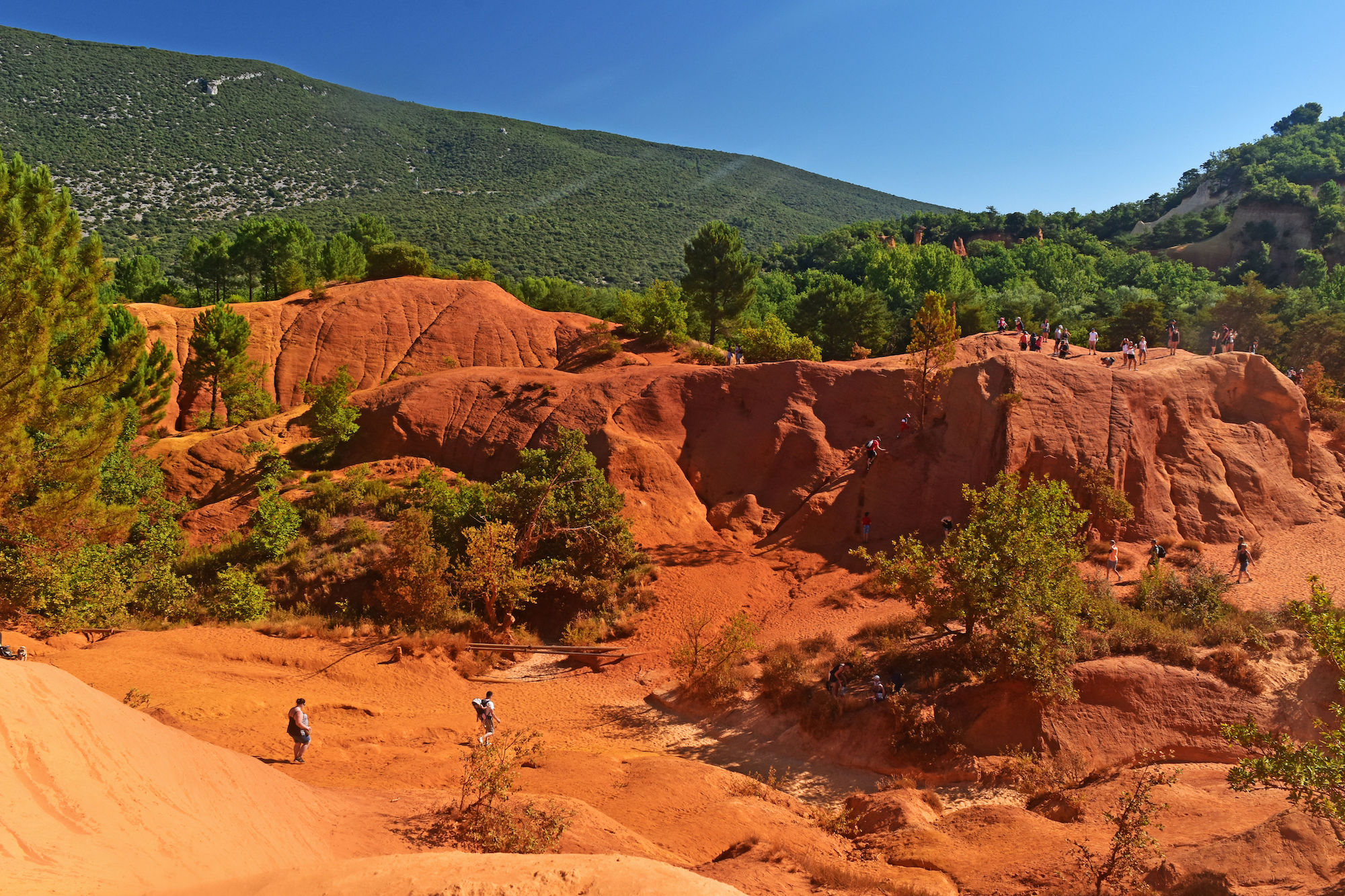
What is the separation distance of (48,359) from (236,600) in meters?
8.20

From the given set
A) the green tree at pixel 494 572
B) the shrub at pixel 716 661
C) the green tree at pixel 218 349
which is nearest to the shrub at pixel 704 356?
the green tree at pixel 494 572

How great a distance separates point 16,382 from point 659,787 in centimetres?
1630

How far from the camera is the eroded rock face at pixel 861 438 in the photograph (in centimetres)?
2594

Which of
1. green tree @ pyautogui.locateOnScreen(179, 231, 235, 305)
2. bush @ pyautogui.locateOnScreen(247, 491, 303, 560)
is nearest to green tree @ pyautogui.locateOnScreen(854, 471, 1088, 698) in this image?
bush @ pyautogui.locateOnScreen(247, 491, 303, 560)

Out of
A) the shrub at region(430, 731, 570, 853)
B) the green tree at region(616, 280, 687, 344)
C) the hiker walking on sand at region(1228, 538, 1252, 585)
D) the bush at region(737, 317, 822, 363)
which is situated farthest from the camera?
the green tree at region(616, 280, 687, 344)

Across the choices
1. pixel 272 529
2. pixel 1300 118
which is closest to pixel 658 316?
pixel 272 529

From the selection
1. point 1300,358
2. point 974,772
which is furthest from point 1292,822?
point 1300,358

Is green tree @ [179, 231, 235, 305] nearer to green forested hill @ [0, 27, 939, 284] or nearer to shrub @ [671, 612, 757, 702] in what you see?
green forested hill @ [0, 27, 939, 284]

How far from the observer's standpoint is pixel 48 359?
1712cm

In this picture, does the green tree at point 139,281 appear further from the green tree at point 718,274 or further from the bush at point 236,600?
the bush at point 236,600

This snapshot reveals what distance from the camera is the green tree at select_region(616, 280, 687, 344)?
41656 millimetres

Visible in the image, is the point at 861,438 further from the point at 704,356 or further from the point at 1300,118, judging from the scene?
the point at 1300,118

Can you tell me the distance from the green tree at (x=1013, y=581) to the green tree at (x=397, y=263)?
148 feet

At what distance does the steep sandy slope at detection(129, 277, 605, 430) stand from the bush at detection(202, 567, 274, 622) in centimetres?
2176
